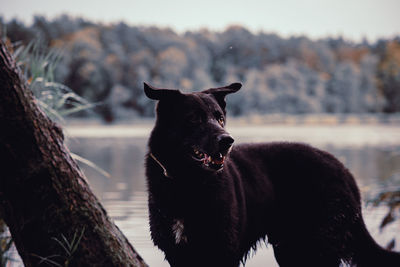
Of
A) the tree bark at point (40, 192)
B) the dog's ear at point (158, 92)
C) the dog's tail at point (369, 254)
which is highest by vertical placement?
the dog's ear at point (158, 92)

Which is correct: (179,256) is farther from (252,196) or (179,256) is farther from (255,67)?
(255,67)

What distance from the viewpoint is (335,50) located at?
132625 millimetres

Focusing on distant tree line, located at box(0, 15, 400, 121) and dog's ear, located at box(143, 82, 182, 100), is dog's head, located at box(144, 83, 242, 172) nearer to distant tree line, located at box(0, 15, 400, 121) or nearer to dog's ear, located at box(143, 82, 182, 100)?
dog's ear, located at box(143, 82, 182, 100)

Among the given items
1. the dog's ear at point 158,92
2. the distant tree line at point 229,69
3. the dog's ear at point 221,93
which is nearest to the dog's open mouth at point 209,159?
the dog's ear at point 158,92

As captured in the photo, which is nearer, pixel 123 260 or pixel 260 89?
pixel 123 260

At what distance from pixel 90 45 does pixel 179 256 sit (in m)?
87.3

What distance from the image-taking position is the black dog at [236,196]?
140 inches

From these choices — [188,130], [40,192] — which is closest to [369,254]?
[188,130]

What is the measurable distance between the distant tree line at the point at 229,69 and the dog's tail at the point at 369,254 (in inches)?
2842

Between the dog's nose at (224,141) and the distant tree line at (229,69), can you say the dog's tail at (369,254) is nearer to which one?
the dog's nose at (224,141)

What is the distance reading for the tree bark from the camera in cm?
273

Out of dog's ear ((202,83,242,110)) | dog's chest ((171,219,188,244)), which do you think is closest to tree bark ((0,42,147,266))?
dog's chest ((171,219,188,244))

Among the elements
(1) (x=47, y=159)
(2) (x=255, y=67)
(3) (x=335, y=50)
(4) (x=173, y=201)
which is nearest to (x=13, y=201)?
(1) (x=47, y=159)

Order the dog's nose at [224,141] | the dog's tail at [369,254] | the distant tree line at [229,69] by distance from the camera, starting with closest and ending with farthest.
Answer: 1. the dog's nose at [224,141]
2. the dog's tail at [369,254]
3. the distant tree line at [229,69]
